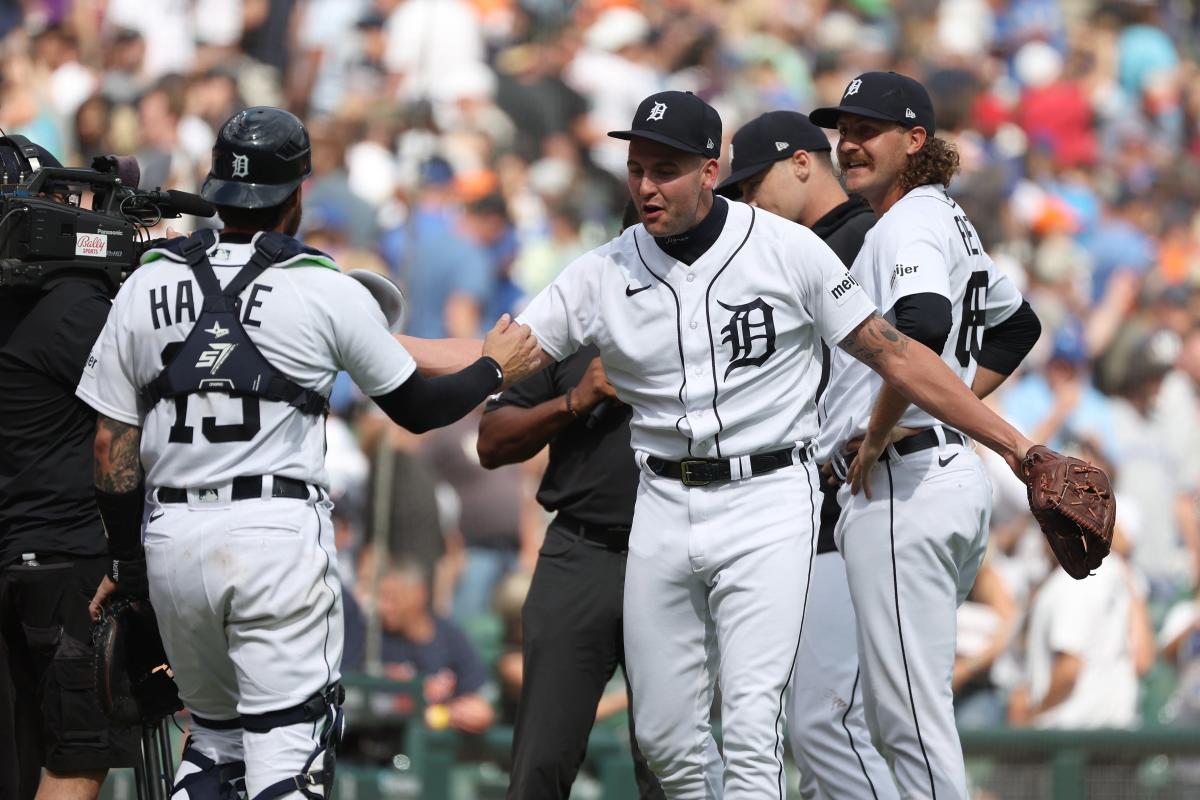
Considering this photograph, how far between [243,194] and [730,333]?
138cm

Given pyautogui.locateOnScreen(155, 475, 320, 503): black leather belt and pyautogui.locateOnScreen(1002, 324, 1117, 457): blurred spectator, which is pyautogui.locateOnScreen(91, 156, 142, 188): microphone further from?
pyautogui.locateOnScreen(1002, 324, 1117, 457): blurred spectator

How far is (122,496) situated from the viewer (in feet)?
14.7

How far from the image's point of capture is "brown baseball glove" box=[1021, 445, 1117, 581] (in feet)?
15.1

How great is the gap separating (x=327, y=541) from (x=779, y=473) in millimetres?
1274

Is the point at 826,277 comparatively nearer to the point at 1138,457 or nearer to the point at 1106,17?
the point at 1138,457

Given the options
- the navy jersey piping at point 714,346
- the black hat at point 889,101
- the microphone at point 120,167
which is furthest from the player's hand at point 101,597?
the black hat at point 889,101

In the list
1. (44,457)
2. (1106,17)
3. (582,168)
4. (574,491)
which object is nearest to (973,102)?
(1106,17)

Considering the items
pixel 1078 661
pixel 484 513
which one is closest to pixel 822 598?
pixel 484 513

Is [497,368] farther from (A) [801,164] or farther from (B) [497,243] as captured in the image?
(B) [497,243]

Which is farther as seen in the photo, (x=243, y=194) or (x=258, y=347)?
(x=243, y=194)

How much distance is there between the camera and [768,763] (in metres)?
4.52

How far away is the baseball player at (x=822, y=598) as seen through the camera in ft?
17.1

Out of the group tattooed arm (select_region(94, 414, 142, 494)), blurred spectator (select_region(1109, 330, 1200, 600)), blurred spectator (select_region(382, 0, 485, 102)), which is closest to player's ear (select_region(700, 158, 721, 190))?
tattooed arm (select_region(94, 414, 142, 494))

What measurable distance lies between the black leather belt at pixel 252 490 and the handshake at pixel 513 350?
2.35 ft
